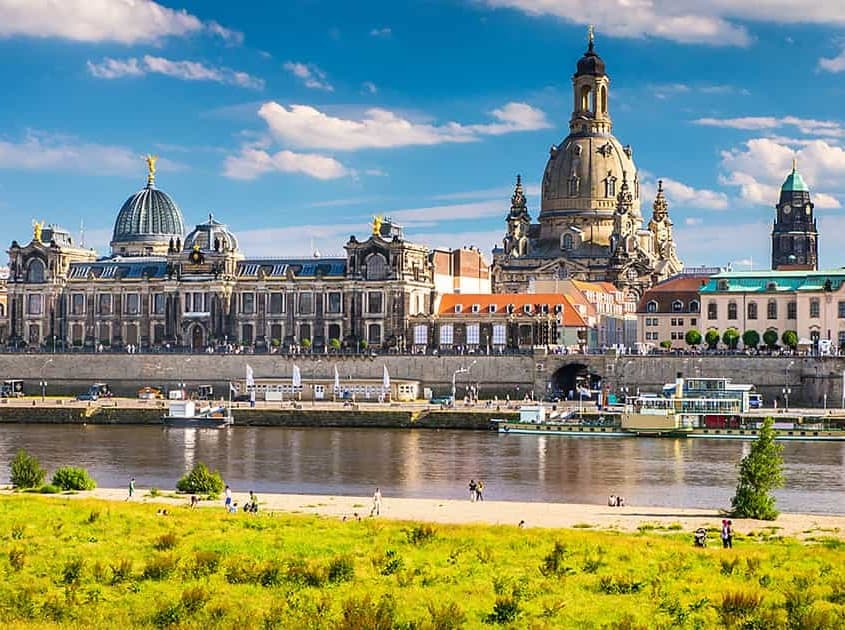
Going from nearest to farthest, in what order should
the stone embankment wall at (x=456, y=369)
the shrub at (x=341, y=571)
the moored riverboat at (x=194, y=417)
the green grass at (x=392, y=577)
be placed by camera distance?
the green grass at (x=392, y=577), the shrub at (x=341, y=571), the moored riverboat at (x=194, y=417), the stone embankment wall at (x=456, y=369)

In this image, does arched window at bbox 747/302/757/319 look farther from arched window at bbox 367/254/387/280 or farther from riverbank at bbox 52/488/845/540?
riverbank at bbox 52/488/845/540

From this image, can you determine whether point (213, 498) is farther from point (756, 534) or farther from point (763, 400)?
point (763, 400)

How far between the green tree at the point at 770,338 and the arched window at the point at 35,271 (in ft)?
252

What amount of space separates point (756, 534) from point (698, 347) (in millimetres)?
82701

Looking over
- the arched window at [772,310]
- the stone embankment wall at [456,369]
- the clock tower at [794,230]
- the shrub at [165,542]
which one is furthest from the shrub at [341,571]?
the clock tower at [794,230]

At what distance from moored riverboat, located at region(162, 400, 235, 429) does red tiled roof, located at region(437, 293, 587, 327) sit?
38641 mm

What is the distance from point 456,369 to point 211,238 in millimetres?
35206

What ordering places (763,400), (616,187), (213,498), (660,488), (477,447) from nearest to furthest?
(213,498) → (660,488) → (477,447) → (763,400) → (616,187)

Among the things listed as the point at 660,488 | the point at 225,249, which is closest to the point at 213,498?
the point at 660,488

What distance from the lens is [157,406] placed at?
102 meters

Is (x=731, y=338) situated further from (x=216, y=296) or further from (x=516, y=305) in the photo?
(x=216, y=296)

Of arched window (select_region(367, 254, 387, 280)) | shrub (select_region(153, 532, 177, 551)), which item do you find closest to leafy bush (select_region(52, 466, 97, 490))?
shrub (select_region(153, 532, 177, 551))

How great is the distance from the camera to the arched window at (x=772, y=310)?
121 meters

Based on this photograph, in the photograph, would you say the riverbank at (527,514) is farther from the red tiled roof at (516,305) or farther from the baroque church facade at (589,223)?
the baroque church facade at (589,223)
